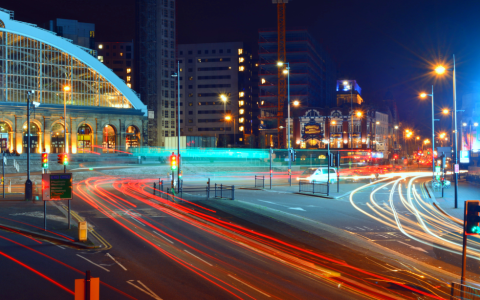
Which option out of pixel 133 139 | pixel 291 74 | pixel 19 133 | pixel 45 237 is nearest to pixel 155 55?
pixel 133 139

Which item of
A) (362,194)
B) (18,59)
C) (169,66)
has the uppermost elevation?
(169,66)

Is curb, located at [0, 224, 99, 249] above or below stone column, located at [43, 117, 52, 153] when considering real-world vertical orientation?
below

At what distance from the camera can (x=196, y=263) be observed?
13016 millimetres

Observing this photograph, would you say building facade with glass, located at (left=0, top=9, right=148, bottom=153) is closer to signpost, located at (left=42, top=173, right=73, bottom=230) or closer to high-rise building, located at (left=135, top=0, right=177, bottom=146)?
high-rise building, located at (left=135, top=0, right=177, bottom=146)

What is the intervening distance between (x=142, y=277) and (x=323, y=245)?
283 inches

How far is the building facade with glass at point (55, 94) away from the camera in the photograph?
7306 cm

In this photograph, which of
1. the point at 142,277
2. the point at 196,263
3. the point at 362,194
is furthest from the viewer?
the point at 362,194

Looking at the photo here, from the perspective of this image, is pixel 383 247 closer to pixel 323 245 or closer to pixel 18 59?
pixel 323 245

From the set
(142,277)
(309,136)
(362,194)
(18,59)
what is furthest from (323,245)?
(309,136)

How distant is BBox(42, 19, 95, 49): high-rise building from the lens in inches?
4218

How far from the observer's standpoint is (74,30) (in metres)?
110

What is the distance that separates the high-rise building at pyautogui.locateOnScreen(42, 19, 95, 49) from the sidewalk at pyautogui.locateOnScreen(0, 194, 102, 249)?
300 feet

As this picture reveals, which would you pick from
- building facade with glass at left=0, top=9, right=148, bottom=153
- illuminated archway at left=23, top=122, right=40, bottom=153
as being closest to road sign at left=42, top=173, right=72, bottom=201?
building facade with glass at left=0, top=9, right=148, bottom=153

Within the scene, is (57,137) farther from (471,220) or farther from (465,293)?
(465,293)
